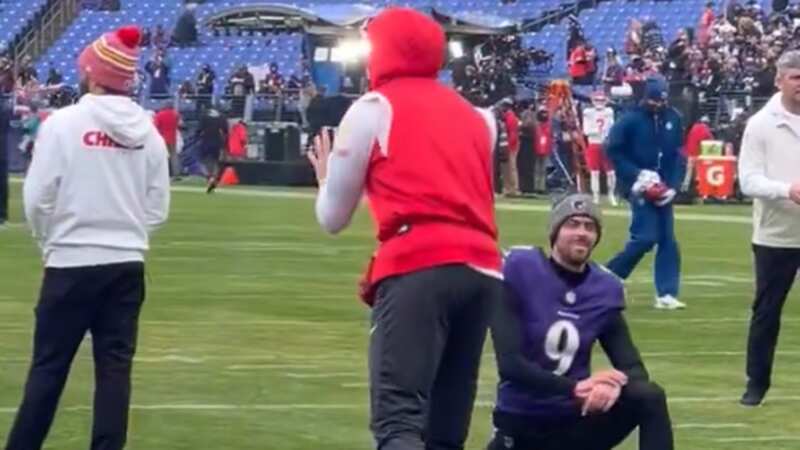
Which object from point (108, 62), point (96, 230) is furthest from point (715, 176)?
point (96, 230)

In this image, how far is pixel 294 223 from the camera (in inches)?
1199

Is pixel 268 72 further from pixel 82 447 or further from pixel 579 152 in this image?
pixel 82 447

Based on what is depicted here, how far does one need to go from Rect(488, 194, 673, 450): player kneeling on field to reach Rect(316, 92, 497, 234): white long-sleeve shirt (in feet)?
3.43

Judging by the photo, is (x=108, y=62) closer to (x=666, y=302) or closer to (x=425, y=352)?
(x=425, y=352)

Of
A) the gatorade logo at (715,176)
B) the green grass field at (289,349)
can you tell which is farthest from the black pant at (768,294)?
the gatorade logo at (715,176)

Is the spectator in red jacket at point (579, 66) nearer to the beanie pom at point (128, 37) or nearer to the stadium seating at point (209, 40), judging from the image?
the stadium seating at point (209, 40)

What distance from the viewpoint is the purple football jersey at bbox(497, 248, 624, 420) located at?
8.57m

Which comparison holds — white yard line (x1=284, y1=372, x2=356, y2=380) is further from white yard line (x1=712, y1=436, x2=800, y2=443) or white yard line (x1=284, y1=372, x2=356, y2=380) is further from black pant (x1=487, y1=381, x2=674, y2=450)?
black pant (x1=487, y1=381, x2=674, y2=450)

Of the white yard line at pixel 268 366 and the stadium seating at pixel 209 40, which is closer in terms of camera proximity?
the white yard line at pixel 268 366

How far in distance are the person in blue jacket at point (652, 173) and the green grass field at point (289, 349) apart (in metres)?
0.40

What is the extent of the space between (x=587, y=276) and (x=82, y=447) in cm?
284

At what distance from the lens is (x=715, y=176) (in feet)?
123

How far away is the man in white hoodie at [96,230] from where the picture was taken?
9.02m

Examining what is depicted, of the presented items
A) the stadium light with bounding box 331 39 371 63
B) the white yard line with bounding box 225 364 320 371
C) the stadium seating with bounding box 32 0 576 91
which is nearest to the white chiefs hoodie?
the white yard line with bounding box 225 364 320 371
